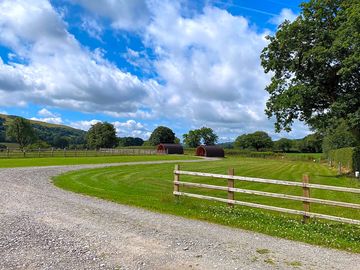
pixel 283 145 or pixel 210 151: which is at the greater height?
pixel 283 145

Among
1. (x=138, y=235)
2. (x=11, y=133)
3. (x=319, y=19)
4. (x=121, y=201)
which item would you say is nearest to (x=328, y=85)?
(x=319, y=19)

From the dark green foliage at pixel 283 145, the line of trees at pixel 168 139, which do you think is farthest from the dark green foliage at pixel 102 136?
the dark green foliage at pixel 283 145

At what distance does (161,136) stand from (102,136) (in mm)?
33128

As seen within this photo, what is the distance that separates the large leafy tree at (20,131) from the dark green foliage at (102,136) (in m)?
24.6

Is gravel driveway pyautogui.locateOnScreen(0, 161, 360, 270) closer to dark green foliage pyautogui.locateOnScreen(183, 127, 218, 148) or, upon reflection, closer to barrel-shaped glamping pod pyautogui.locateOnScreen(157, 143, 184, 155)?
barrel-shaped glamping pod pyautogui.locateOnScreen(157, 143, 184, 155)

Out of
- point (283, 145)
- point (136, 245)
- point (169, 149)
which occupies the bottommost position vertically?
point (136, 245)

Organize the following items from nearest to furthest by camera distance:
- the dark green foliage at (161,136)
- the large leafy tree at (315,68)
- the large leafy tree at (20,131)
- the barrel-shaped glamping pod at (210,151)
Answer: the large leafy tree at (315,68) → the barrel-shaped glamping pod at (210,151) → the large leafy tree at (20,131) → the dark green foliage at (161,136)

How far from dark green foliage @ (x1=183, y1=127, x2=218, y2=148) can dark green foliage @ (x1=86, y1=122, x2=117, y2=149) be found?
4238 centimetres

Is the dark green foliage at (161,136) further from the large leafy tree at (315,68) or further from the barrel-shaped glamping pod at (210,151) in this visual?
the large leafy tree at (315,68)

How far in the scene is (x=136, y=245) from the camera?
7352 millimetres

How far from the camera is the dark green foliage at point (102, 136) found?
131 m

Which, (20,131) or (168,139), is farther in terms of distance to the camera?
(168,139)

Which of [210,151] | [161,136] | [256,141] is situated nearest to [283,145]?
[256,141]

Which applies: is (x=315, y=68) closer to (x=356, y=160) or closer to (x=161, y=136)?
(x=356, y=160)
